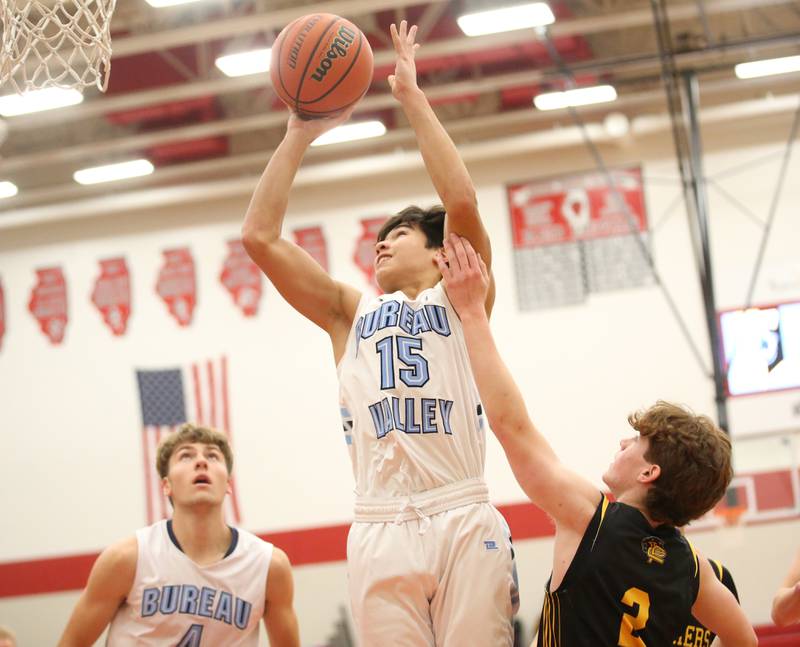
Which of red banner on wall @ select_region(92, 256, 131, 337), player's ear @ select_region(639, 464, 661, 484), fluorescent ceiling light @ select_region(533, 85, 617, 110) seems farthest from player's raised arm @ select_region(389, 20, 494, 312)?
red banner on wall @ select_region(92, 256, 131, 337)

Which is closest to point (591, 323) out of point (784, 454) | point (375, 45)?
A: point (784, 454)

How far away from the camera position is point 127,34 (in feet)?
A: 32.4

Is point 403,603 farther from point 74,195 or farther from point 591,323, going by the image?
point 74,195

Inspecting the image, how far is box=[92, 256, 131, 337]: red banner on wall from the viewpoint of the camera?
42.1ft

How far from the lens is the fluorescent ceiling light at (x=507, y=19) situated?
9016 mm

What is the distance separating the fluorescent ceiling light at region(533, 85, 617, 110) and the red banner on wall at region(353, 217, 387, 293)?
2287 mm

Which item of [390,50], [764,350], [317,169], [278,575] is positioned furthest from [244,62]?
[278,575]

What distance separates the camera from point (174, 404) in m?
12.4

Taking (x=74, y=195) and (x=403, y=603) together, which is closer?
(x=403, y=603)

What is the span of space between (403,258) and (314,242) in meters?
9.13

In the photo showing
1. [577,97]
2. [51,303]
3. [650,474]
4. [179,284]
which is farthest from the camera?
[51,303]

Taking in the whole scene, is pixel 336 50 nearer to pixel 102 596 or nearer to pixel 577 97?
pixel 102 596

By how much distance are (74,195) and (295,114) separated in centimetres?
1076

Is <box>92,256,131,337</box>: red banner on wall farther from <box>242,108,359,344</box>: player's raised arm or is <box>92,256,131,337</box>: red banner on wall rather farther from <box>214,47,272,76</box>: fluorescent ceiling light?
<box>242,108,359,344</box>: player's raised arm
